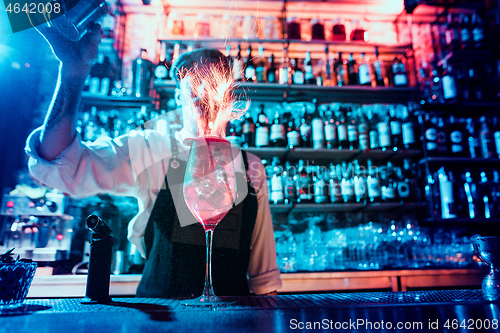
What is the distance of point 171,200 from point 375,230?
1636 millimetres

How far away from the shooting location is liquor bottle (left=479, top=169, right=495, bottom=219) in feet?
8.09

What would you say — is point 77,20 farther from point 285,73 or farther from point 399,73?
point 399,73

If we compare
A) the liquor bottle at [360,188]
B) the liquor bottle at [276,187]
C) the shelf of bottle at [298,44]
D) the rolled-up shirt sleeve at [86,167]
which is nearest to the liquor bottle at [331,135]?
the liquor bottle at [360,188]

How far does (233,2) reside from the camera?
Answer: 9.28 feet

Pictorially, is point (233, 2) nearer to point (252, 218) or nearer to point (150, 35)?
point (150, 35)

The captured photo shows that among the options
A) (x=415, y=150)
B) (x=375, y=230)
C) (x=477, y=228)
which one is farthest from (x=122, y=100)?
(x=477, y=228)

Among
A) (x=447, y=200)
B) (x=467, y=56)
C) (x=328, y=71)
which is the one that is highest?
(x=467, y=56)

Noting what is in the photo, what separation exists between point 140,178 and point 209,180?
0.85 metres

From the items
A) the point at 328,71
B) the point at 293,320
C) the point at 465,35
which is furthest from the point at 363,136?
the point at 293,320

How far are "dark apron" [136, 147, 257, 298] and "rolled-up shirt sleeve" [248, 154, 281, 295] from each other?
1.0 inches

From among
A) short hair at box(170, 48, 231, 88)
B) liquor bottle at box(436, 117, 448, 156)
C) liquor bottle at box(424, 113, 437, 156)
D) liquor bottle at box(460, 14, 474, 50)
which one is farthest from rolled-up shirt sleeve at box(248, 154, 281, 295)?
liquor bottle at box(460, 14, 474, 50)

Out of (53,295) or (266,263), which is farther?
(53,295)

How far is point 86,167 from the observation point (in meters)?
1.05

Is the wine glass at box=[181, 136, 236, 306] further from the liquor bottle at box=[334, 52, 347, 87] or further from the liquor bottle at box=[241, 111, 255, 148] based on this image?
the liquor bottle at box=[334, 52, 347, 87]
